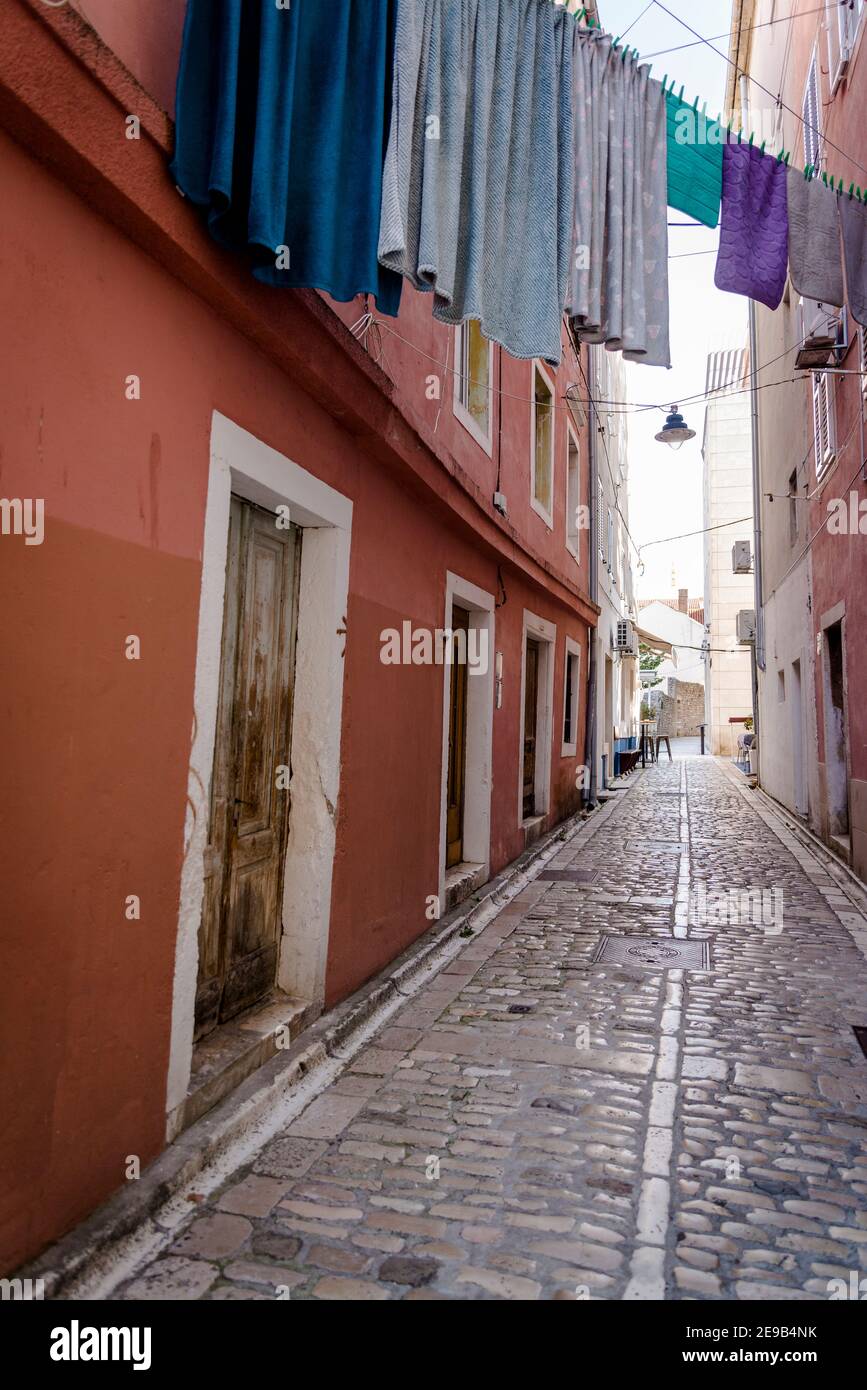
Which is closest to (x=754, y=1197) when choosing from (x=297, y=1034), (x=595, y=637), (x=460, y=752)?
(x=297, y=1034)

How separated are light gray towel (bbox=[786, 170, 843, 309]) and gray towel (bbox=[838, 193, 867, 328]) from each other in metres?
0.04

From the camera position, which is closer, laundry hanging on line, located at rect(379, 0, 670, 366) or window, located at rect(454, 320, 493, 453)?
laundry hanging on line, located at rect(379, 0, 670, 366)

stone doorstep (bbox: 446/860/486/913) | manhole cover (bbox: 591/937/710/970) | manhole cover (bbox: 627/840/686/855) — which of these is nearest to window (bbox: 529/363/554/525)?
manhole cover (bbox: 627/840/686/855)

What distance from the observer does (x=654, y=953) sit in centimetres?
607

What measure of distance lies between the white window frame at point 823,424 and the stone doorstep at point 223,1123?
6.93 meters

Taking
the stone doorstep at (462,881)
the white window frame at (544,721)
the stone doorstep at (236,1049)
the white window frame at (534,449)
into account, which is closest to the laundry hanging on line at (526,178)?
the stone doorstep at (236,1049)

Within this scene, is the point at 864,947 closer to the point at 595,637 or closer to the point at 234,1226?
the point at 234,1226

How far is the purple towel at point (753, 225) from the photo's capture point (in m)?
5.11

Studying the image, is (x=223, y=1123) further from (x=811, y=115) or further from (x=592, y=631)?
(x=592, y=631)

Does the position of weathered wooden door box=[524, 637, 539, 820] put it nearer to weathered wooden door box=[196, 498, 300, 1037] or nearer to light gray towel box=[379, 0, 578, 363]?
weathered wooden door box=[196, 498, 300, 1037]

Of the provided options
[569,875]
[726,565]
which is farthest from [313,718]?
[726,565]

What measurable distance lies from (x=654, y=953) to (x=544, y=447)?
7078mm

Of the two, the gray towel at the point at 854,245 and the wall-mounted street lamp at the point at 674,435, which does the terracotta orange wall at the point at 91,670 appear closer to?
the gray towel at the point at 854,245

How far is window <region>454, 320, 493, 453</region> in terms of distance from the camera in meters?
6.99
